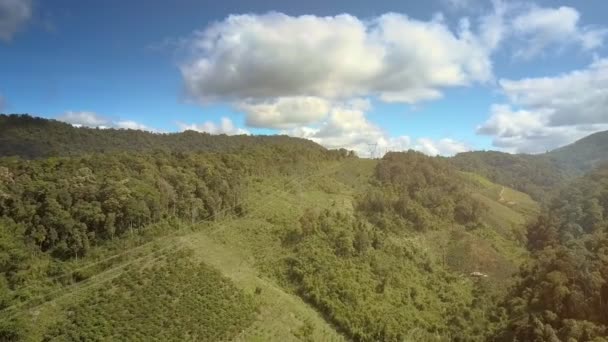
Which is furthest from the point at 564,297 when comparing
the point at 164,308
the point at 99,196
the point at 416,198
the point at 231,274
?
the point at 99,196

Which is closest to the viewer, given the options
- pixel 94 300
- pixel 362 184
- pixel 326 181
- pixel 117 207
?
pixel 94 300

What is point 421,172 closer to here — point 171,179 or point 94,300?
point 171,179

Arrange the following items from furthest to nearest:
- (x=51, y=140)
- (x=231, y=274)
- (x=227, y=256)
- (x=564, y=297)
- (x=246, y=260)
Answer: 1. (x=51, y=140)
2. (x=246, y=260)
3. (x=227, y=256)
4. (x=231, y=274)
5. (x=564, y=297)

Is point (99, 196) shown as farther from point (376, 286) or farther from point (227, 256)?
point (376, 286)

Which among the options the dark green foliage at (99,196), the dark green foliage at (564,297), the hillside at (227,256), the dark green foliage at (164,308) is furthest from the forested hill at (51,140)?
the dark green foliage at (564,297)

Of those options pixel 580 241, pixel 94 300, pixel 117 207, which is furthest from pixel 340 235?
pixel 580 241

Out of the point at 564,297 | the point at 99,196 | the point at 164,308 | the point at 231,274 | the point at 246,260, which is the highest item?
the point at 99,196
